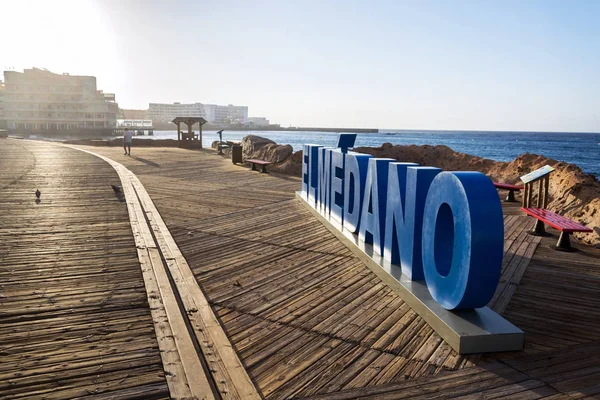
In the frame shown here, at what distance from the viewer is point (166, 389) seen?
10.3 feet

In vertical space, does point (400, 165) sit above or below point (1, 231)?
above

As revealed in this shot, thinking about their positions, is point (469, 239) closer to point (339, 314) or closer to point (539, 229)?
point (339, 314)

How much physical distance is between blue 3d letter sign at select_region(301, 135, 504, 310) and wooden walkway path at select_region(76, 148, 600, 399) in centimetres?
47

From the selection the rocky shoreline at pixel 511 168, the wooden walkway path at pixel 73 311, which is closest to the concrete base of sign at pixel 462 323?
the wooden walkway path at pixel 73 311

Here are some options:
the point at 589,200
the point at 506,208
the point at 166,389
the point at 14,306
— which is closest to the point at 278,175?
the point at 506,208

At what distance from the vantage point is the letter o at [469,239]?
12.8ft

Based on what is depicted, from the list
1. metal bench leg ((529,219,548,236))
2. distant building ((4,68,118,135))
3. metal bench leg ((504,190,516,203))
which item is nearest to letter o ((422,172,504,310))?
metal bench leg ((529,219,548,236))

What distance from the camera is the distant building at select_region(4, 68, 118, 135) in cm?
10125

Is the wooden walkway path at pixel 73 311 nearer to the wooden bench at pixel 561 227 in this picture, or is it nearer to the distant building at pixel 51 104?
the wooden bench at pixel 561 227

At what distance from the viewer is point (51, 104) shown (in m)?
104

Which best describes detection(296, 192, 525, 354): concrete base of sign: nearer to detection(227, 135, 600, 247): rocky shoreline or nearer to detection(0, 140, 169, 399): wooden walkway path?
detection(0, 140, 169, 399): wooden walkway path

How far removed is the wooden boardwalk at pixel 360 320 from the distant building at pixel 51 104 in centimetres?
10326

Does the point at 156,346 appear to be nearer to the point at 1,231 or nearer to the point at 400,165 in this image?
the point at 400,165

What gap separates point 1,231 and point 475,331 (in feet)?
25.7
